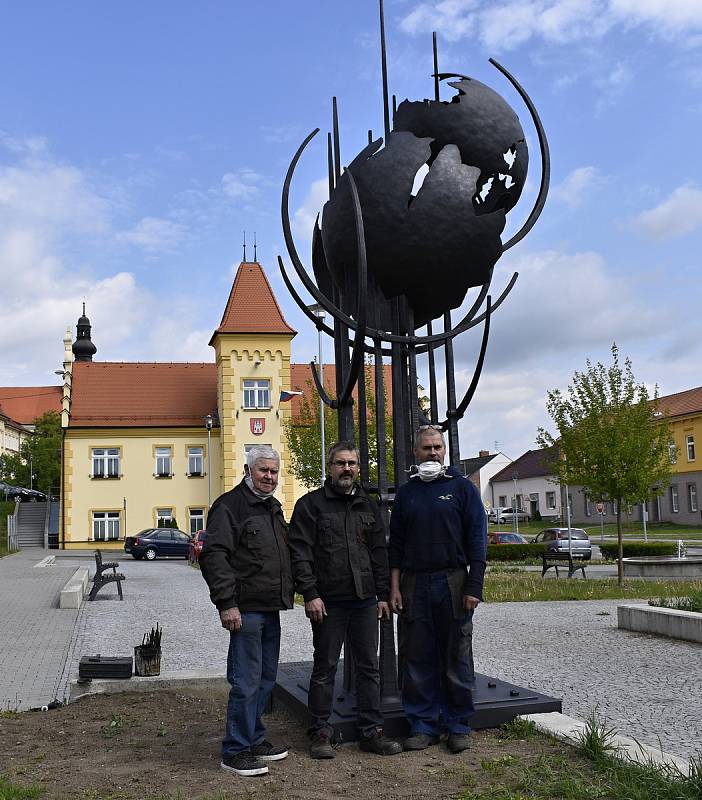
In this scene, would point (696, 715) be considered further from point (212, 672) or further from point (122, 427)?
point (122, 427)

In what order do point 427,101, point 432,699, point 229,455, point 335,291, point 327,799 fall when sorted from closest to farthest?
1. point 327,799
2. point 432,699
3. point 427,101
4. point 335,291
5. point 229,455

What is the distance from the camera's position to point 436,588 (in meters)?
5.65

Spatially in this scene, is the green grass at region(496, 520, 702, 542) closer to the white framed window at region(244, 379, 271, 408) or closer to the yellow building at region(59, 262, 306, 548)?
the white framed window at region(244, 379, 271, 408)

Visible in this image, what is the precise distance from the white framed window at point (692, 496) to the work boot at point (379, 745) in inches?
2077

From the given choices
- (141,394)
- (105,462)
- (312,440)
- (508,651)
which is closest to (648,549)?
(312,440)

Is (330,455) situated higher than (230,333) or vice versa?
(230,333)

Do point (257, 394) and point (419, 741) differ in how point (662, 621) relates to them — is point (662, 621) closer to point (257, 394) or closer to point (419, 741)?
point (419, 741)

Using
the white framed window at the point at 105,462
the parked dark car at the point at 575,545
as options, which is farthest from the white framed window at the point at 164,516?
the parked dark car at the point at 575,545

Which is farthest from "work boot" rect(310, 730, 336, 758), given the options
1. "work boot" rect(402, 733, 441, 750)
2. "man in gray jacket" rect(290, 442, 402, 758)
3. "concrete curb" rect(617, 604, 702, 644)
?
"concrete curb" rect(617, 604, 702, 644)

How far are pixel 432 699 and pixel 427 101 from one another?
4285 mm

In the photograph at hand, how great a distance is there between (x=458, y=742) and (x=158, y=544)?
3235cm

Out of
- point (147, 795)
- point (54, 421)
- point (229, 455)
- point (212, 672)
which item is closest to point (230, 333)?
point (229, 455)

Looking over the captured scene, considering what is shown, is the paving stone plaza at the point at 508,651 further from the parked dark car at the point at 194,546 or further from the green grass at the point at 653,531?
the green grass at the point at 653,531

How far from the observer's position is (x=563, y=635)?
37.6ft
